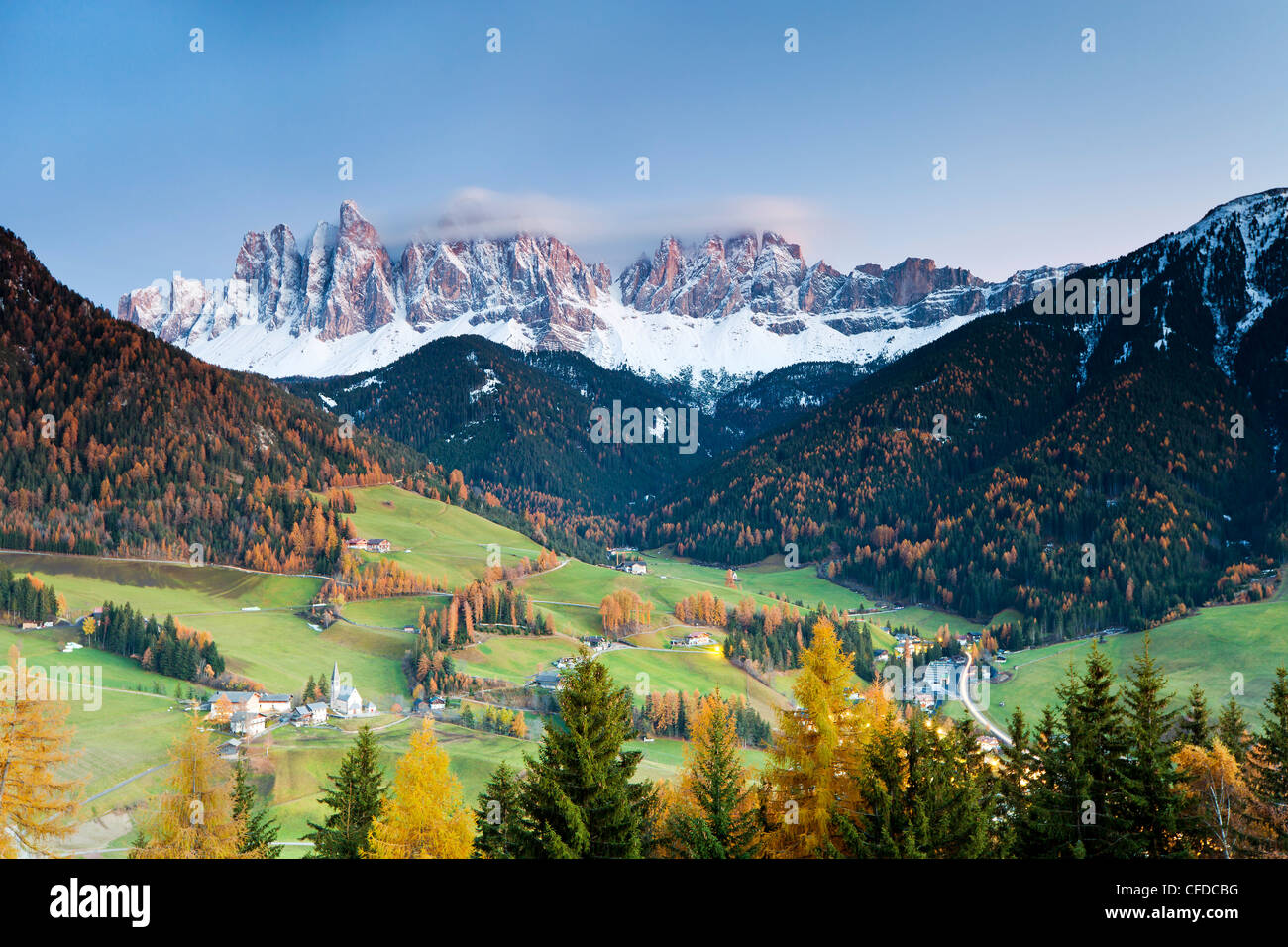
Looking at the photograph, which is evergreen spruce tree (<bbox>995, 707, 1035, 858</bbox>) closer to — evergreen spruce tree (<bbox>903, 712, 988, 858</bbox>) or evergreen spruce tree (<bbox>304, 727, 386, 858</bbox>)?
evergreen spruce tree (<bbox>903, 712, 988, 858</bbox>)

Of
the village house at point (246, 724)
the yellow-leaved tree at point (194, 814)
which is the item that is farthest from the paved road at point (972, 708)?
the yellow-leaved tree at point (194, 814)

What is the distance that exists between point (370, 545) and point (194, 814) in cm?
15945

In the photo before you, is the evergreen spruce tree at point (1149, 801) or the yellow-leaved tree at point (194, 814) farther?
the yellow-leaved tree at point (194, 814)

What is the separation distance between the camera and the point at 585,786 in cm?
2848

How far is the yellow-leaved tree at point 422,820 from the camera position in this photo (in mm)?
33719

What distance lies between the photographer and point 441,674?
122062 mm

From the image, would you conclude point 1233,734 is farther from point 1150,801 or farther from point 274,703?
point 274,703

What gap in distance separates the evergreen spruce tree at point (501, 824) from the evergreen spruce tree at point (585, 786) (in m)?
1.14

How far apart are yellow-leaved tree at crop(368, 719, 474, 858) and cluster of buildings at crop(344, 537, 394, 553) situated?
520ft

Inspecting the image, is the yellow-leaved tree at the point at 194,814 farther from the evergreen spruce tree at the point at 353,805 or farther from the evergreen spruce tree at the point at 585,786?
the evergreen spruce tree at the point at 585,786

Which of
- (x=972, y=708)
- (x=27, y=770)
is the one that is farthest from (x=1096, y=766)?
(x=972, y=708)
